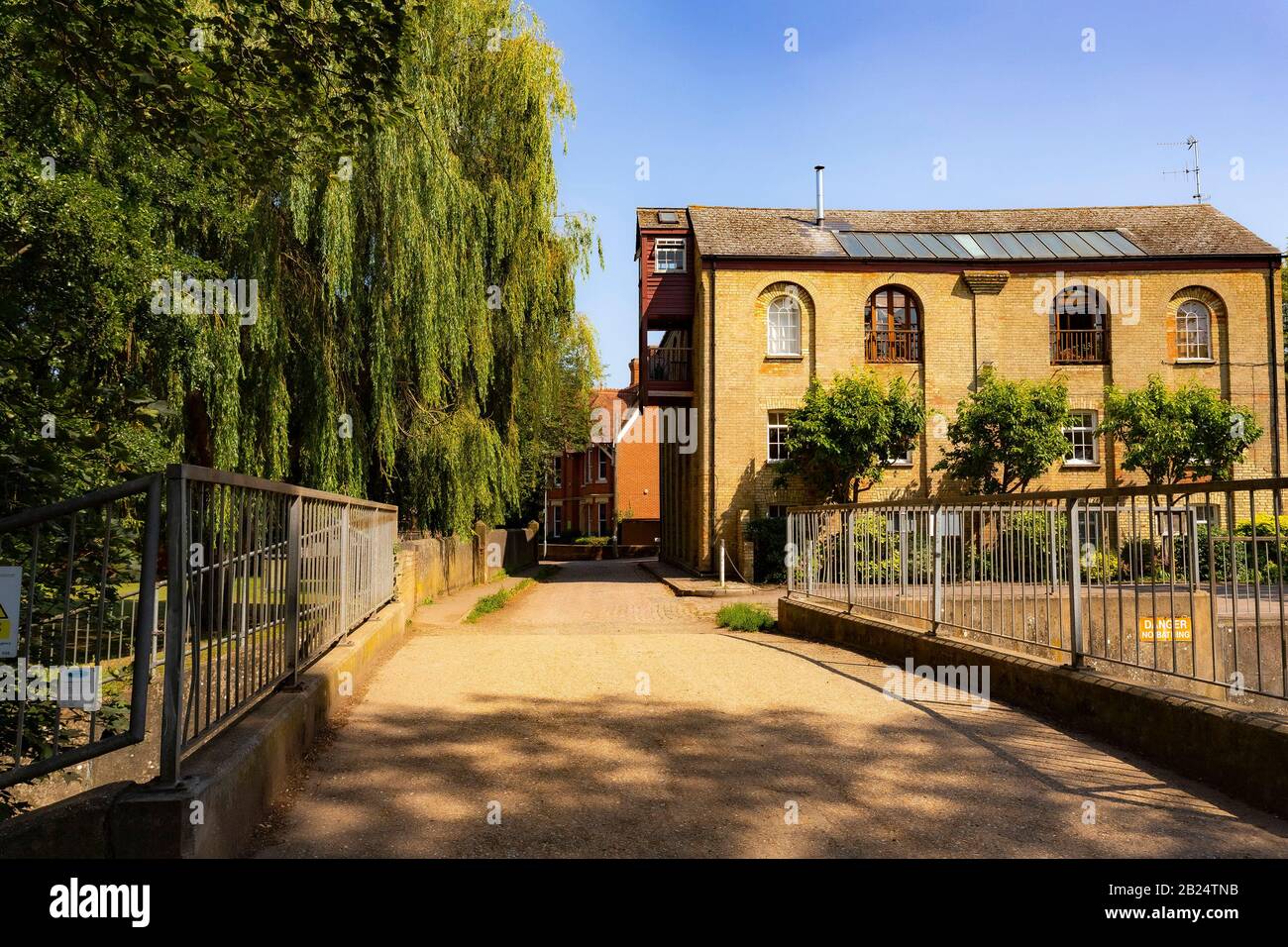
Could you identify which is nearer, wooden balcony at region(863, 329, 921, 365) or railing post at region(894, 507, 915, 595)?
railing post at region(894, 507, 915, 595)

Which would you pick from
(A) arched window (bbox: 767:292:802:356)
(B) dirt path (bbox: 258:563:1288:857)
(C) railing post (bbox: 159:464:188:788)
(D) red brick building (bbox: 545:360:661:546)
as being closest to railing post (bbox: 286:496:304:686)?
(B) dirt path (bbox: 258:563:1288:857)

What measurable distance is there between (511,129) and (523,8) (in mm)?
3425

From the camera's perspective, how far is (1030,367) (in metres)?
25.9

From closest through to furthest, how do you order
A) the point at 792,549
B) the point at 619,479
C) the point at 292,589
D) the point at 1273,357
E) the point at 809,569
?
the point at 292,589 < the point at 809,569 < the point at 792,549 < the point at 1273,357 < the point at 619,479

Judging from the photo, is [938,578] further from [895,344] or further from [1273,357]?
[1273,357]

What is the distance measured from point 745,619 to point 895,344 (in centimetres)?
1500

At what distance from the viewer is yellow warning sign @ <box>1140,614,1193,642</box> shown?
5234mm

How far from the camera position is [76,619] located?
3.94 metres

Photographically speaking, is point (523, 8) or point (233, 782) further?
point (523, 8)

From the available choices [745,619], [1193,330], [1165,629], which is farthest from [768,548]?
[1165,629]

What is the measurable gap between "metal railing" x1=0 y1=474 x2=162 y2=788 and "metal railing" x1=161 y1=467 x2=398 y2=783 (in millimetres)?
112

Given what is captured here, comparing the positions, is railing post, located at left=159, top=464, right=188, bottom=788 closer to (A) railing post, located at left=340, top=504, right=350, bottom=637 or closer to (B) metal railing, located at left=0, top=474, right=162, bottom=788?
(B) metal railing, located at left=0, top=474, right=162, bottom=788
